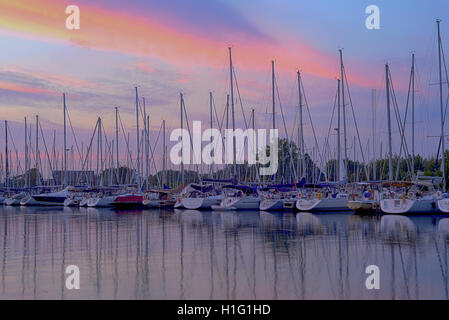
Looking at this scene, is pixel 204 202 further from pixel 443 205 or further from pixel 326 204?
pixel 443 205

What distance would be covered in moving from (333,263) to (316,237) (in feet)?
27.2

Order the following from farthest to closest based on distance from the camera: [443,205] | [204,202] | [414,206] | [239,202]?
[204,202]
[239,202]
[414,206]
[443,205]

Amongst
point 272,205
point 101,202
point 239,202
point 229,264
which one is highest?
point 229,264

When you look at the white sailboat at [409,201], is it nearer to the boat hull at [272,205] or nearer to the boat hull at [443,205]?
the boat hull at [443,205]

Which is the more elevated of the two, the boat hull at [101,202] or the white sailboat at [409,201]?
the white sailboat at [409,201]

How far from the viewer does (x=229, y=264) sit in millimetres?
16766

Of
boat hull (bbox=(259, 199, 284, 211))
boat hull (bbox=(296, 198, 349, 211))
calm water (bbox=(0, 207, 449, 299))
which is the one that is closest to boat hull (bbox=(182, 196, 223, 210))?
boat hull (bbox=(259, 199, 284, 211))

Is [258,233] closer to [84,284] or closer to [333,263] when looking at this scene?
[333,263]

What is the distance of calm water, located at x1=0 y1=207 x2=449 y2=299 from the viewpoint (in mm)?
12719

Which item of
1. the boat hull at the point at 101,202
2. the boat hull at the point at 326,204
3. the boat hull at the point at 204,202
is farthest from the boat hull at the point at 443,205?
the boat hull at the point at 101,202

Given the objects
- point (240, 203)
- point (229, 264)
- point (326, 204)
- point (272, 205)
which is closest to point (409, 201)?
point (326, 204)

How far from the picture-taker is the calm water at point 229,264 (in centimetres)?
1272

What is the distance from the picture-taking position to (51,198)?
74.4 meters

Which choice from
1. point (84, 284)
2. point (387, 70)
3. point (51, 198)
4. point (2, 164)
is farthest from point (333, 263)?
point (2, 164)
